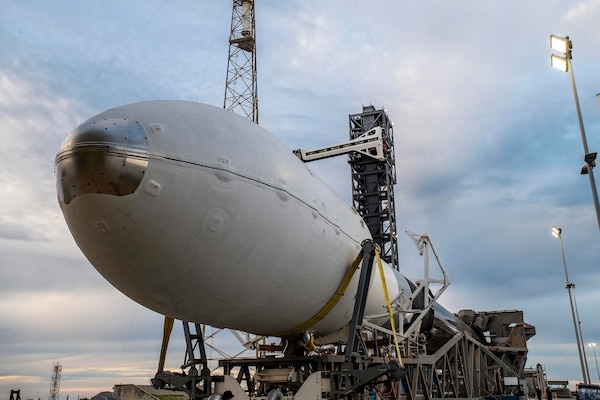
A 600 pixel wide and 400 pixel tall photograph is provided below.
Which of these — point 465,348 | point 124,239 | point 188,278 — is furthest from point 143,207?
point 465,348

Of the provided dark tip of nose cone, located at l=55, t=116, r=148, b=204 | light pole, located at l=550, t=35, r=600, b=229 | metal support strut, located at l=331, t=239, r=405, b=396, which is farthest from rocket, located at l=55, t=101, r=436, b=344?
light pole, located at l=550, t=35, r=600, b=229

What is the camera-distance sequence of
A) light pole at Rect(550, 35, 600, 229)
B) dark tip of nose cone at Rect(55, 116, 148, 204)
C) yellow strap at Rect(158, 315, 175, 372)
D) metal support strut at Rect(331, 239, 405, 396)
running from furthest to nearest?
light pole at Rect(550, 35, 600, 229), yellow strap at Rect(158, 315, 175, 372), metal support strut at Rect(331, 239, 405, 396), dark tip of nose cone at Rect(55, 116, 148, 204)

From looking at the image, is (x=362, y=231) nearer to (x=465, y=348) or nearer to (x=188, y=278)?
(x=188, y=278)

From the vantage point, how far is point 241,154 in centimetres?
597

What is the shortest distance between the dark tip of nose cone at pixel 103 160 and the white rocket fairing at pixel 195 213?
1cm

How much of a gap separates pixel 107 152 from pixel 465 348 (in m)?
11.8

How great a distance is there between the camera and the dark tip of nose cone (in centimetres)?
499

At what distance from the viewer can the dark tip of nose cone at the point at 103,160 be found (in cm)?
499

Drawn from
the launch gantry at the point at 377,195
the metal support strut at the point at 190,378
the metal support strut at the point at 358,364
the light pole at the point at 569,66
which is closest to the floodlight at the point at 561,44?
the light pole at the point at 569,66

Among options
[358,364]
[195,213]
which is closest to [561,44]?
[358,364]

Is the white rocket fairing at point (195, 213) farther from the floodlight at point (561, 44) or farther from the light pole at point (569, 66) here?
the floodlight at point (561, 44)

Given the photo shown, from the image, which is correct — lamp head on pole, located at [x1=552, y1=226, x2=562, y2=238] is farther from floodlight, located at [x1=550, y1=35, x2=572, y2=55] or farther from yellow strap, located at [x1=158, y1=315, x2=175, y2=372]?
yellow strap, located at [x1=158, y1=315, x2=175, y2=372]

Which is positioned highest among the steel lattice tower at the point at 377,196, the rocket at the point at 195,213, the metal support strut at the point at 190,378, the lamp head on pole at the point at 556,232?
the steel lattice tower at the point at 377,196

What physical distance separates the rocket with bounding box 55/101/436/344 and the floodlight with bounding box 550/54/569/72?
8.06 m
